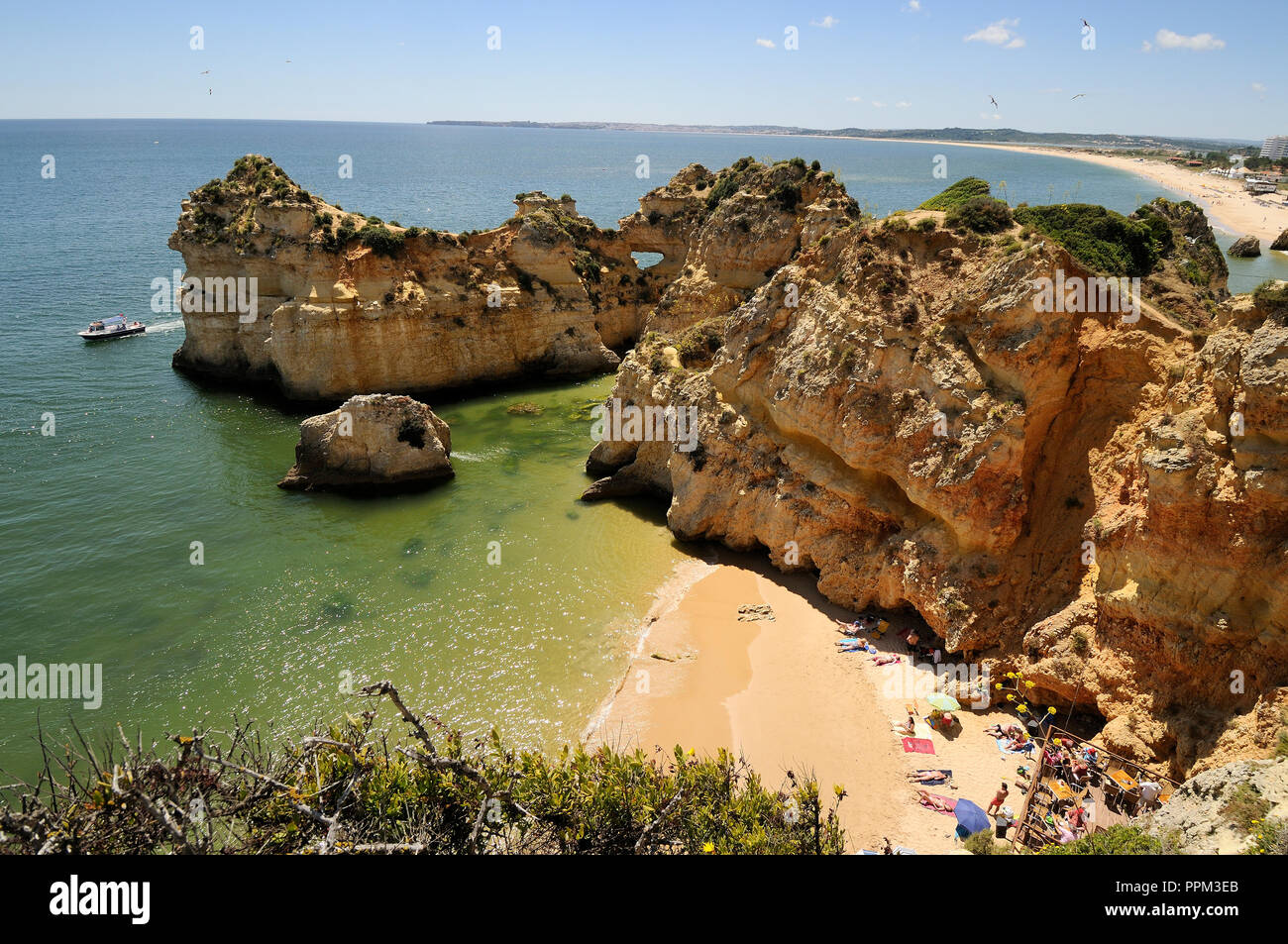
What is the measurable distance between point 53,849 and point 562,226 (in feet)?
130

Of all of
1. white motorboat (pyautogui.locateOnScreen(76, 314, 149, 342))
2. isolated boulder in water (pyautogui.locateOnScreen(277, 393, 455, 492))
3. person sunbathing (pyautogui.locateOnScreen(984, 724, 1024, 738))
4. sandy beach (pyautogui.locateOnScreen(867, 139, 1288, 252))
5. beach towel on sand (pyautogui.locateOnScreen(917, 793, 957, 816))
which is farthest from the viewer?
sandy beach (pyautogui.locateOnScreen(867, 139, 1288, 252))

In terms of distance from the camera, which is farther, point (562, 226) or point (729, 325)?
point (562, 226)

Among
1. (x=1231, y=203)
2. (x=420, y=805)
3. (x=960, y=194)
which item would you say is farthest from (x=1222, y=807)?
(x=1231, y=203)

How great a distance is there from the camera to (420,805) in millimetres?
10477

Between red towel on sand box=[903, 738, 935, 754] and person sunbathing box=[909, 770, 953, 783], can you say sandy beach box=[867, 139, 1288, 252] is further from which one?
person sunbathing box=[909, 770, 953, 783]

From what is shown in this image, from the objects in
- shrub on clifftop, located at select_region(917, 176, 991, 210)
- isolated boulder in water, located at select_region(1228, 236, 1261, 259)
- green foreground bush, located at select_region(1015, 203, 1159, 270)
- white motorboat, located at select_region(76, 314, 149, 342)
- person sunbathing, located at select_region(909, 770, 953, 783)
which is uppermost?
isolated boulder in water, located at select_region(1228, 236, 1261, 259)

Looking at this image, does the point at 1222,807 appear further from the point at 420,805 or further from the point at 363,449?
the point at 363,449

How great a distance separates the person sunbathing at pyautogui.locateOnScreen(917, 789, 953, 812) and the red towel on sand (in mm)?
1209

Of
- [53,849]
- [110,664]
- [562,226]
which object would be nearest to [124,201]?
[562,226]

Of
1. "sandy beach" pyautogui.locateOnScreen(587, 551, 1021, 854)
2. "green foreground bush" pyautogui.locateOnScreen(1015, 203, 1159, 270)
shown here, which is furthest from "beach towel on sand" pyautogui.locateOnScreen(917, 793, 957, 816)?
"green foreground bush" pyautogui.locateOnScreen(1015, 203, 1159, 270)

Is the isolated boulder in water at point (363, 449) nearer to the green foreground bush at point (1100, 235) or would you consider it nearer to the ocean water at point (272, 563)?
the ocean water at point (272, 563)

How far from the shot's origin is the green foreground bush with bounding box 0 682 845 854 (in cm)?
923

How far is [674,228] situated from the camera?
45438 millimetres
